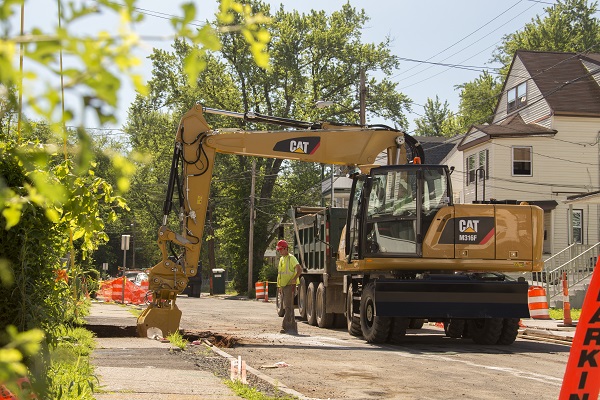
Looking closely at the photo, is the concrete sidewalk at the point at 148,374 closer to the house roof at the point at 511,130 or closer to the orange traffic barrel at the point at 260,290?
the house roof at the point at 511,130

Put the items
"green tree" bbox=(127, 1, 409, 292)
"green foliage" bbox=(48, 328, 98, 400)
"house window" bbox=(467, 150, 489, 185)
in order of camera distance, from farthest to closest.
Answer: "green tree" bbox=(127, 1, 409, 292) < "house window" bbox=(467, 150, 489, 185) < "green foliage" bbox=(48, 328, 98, 400)

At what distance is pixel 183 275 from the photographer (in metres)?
18.0

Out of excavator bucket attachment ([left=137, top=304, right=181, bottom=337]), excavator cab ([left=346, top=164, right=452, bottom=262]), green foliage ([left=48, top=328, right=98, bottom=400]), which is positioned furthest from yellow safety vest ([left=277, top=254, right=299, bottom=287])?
green foliage ([left=48, top=328, right=98, bottom=400])

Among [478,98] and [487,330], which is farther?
[478,98]

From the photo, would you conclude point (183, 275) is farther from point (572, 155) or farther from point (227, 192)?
point (227, 192)

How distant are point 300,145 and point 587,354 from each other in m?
15.2

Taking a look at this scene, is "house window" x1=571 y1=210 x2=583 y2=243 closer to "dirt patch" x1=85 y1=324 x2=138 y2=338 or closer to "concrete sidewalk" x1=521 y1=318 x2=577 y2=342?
"concrete sidewalk" x1=521 y1=318 x2=577 y2=342

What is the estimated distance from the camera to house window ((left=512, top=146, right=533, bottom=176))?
148 feet

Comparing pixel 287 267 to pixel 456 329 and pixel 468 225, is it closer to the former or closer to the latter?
pixel 456 329

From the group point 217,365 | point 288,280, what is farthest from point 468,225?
point 217,365

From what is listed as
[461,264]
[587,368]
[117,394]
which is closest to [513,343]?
[461,264]

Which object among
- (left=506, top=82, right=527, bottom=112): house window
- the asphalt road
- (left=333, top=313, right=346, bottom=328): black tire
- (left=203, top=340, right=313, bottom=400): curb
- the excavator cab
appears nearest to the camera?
(left=203, top=340, right=313, bottom=400): curb

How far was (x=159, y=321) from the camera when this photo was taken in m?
17.3

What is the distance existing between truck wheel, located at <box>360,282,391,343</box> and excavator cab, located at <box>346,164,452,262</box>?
79 cm
